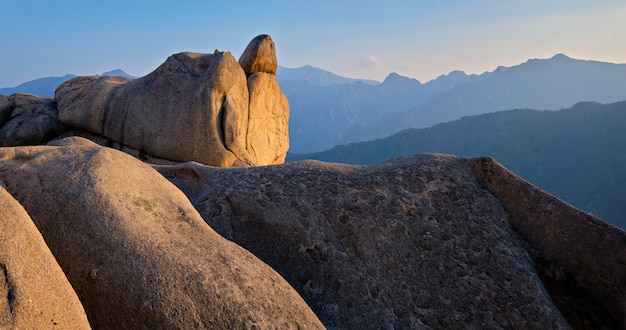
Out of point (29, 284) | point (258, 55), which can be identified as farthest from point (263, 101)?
point (29, 284)

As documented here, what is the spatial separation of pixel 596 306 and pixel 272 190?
4.46 m

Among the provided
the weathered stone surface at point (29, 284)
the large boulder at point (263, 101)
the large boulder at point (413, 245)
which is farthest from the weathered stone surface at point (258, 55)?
the weathered stone surface at point (29, 284)

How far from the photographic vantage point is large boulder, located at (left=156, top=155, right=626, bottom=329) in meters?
5.88

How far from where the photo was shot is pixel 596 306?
611 cm

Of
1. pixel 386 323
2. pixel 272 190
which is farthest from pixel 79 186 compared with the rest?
pixel 386 323

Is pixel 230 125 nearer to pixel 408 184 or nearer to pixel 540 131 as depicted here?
pixel 408 184

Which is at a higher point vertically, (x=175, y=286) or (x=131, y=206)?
(x=131, y=206)

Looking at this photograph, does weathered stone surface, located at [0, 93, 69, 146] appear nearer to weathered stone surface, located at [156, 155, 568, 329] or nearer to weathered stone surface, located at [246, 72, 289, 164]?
weathered stone surface, located at [246, 72, 289, 164]

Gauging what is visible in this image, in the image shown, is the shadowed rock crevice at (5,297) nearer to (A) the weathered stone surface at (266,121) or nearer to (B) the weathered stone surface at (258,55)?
(A) the weathered stone surface at (266,121)

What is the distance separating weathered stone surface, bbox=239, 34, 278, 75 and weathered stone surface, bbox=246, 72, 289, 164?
0.37 m

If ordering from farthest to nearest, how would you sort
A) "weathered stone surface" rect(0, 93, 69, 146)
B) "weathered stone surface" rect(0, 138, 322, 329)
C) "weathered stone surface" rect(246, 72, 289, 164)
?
1. "weathered stone surface" rect(246, 72, 289, 164)
2. "weathered stone surface" rect(0, 93, 69, 146)
3. "weathered stone surface" rect(0, 138, 322, 329)

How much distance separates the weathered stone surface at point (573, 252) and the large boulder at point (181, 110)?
44.8 ft

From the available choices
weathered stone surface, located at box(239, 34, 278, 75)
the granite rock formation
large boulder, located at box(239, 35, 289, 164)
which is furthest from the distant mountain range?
the granite rock formation

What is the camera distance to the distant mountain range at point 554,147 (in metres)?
103
